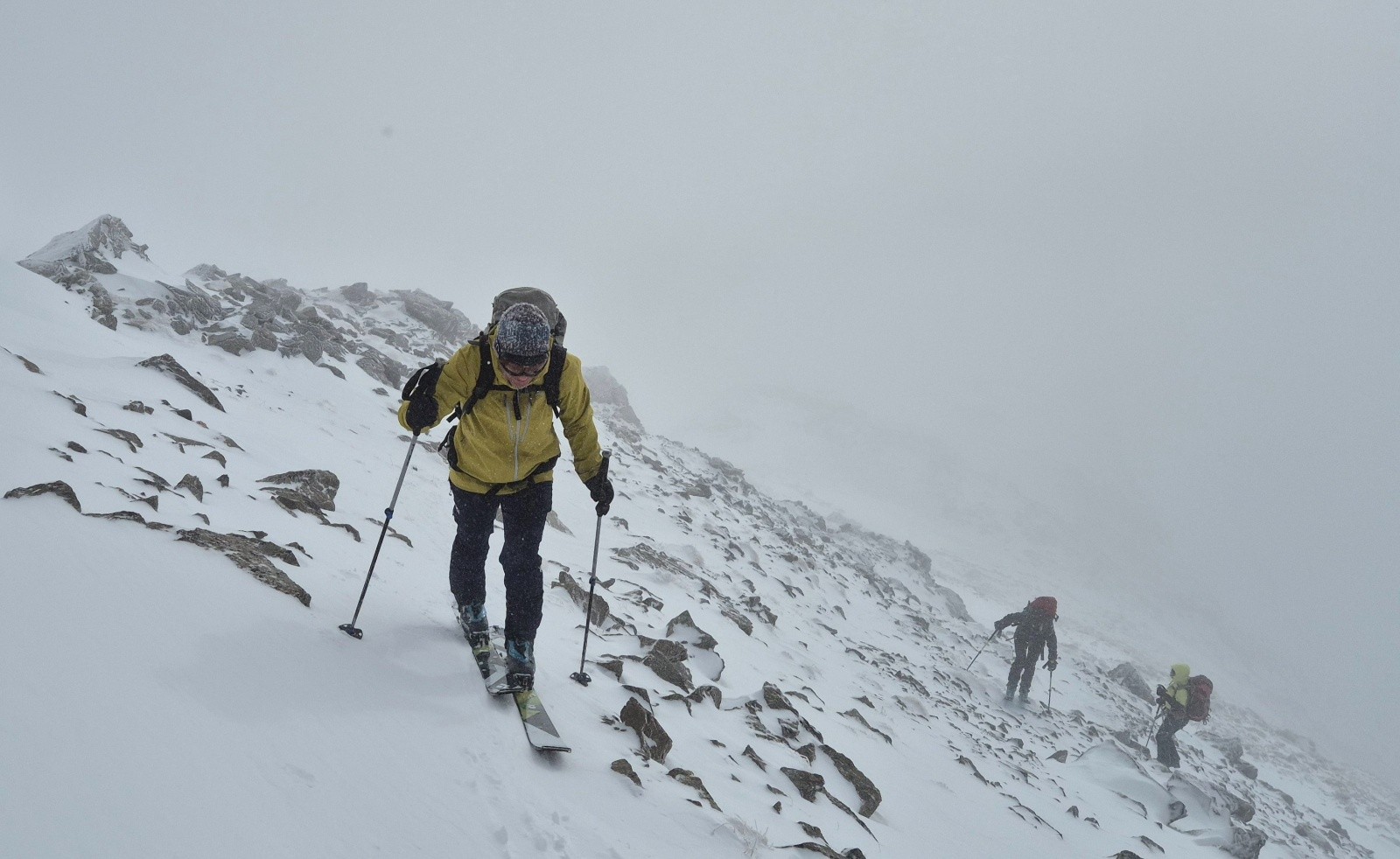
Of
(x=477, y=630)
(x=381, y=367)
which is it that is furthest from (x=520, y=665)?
(x=381, y=367)

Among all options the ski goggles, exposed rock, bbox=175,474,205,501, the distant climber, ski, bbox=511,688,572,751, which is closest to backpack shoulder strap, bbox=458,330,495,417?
the ski goggles

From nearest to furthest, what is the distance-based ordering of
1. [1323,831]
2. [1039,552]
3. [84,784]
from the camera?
[84,784] → [1323,831] → [1039,552]

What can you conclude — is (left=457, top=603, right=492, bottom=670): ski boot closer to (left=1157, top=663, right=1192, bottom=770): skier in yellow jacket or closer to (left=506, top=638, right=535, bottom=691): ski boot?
(left=506, top=638, right=535, bottom=691): ski boot

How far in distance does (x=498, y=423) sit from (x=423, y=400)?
48cm

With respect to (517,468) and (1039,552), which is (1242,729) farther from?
(1039,552)

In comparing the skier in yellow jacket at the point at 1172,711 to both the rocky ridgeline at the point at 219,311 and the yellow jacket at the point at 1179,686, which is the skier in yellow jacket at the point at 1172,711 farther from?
the rocky ridgeline at the point at 219,311

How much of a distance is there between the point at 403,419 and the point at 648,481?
669 inches

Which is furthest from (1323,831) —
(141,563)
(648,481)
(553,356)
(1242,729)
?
(141,563)

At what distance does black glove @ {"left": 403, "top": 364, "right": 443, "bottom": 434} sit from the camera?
376 cm

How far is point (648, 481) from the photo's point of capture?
2081 cm

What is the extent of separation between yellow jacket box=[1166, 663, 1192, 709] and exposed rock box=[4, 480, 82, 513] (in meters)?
20.6

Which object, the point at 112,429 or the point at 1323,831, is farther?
the point at 1323,831

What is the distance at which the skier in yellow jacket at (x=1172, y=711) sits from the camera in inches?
616

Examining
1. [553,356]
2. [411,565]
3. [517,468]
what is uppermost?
[553,356]
